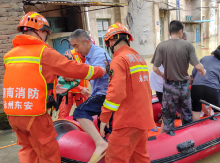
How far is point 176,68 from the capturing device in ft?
7.93

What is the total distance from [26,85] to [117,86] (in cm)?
76

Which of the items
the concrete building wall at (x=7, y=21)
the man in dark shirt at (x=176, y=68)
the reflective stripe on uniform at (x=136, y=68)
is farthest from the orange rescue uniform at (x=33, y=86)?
the concrete building wall at (x=7, y=21)

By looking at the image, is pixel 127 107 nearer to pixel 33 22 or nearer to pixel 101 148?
pixel 101 148

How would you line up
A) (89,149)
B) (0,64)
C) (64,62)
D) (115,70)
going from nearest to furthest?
(115,70) < (64,62) < (89,149) < (0,64)

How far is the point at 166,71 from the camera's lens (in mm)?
2500

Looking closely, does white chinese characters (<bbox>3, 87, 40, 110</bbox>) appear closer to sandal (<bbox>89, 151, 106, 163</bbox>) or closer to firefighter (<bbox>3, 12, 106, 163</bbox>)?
firefighter (<bbox>3, 12, 106, 163</bbox>)

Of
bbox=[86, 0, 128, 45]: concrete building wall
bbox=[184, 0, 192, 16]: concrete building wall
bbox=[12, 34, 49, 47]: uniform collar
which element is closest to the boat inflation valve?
bbox=[12, 34, 49, 47]: uniform collar

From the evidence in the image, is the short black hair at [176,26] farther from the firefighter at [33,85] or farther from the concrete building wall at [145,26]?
the concrete building wall at [145,26]

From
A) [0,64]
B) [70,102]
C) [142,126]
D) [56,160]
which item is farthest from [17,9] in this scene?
[142,126]

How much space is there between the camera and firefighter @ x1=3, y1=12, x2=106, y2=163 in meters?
1.51

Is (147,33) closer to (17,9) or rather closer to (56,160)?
(17,9)

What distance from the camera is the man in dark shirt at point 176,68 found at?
237cm

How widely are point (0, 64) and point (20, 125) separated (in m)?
2.81

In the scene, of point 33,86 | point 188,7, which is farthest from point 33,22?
point 188,7
